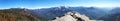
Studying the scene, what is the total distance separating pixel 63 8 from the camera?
460 cm

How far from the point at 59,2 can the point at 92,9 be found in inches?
21.5

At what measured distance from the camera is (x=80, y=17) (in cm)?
452

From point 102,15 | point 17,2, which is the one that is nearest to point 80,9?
point 102,15

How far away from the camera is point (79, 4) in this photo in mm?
4625

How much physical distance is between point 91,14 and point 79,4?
253mm

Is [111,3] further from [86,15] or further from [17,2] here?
[17,2]

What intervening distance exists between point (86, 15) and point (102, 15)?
0.86ft

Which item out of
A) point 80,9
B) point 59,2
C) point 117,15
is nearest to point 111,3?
point 117,15

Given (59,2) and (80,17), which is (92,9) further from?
(59,2)

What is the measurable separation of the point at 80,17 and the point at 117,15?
0.60m

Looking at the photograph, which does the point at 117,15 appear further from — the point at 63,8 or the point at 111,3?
the point at 63,8

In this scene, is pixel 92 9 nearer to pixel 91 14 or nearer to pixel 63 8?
pixel 91 14

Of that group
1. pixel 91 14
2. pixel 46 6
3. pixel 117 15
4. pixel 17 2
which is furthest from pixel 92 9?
pixel 17 2

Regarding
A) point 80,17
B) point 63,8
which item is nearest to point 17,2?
point 63,8
